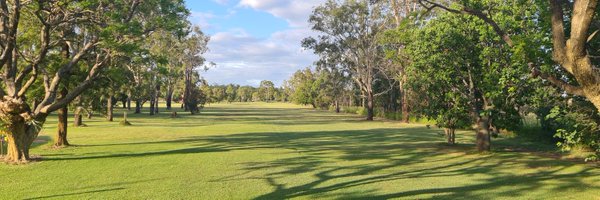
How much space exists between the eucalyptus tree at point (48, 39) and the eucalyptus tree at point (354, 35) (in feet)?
95.6

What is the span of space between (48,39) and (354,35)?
35.6 m

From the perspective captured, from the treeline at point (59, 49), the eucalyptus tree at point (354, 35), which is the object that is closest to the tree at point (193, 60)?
the eucalyptus tree at point (354, 35)

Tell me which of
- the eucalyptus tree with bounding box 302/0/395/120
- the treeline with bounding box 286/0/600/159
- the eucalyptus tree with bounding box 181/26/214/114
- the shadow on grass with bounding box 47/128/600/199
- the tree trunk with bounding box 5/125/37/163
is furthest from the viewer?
the eucalyptus tree with bounding box 181/26/214/114

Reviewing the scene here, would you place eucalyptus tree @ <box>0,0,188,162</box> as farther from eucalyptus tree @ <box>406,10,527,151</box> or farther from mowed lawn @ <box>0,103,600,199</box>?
eucalyptus tree @ <box>406,10,527,151</box>

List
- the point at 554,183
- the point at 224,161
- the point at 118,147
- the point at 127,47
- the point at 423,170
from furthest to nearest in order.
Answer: the point at 118,147 → the point at 127,47 → the point at 224,161 → the point at 423,170 → the point at 554,183

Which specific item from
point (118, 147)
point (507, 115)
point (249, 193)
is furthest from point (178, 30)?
point (507, 115)

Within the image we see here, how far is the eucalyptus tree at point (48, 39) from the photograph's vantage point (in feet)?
48.8

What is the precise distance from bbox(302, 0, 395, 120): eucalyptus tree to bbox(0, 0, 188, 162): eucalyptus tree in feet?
95.6

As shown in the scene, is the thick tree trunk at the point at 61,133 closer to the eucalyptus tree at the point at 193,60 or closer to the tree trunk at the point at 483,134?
the tree trunk at the point at 483,134

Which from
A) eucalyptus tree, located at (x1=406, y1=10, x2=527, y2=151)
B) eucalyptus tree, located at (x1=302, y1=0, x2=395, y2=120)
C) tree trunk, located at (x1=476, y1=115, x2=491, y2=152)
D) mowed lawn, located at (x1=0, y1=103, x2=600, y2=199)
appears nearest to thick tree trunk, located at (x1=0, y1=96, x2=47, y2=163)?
mowed lawn, located at (x1=0, y1=103, x2=600, y2=199)

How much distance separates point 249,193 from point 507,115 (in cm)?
1242

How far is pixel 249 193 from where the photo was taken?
1013 centimetres

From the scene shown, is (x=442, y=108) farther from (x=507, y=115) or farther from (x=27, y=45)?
(x=27, y=45)

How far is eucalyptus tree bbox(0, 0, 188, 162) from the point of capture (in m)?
14.9
